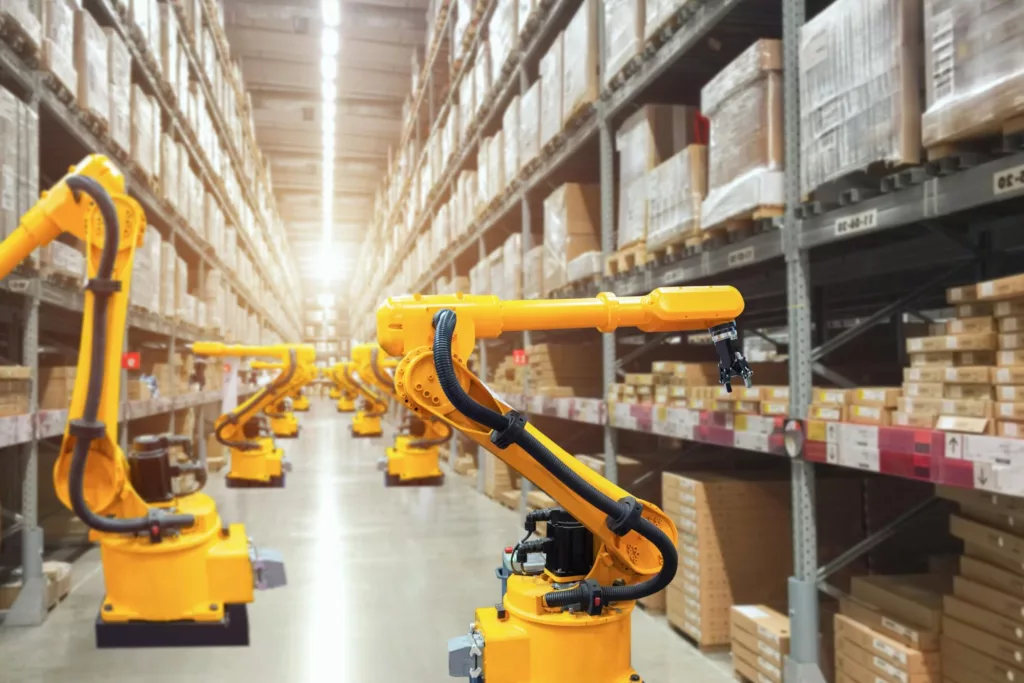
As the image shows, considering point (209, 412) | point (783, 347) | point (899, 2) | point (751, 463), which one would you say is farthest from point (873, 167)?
point (209, 412)

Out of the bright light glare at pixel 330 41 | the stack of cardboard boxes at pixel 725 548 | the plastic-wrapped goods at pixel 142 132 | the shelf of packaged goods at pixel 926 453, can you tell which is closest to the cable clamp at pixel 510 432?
the shelf of packaged goods at pixel 926 453

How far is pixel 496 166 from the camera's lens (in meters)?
8.52

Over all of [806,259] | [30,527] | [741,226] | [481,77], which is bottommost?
[30,527]

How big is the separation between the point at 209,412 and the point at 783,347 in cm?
1093

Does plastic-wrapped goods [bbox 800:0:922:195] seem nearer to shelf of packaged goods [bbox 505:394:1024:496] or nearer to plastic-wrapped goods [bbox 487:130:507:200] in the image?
shelf of packaged goods [bbox 505:394:1024:496]

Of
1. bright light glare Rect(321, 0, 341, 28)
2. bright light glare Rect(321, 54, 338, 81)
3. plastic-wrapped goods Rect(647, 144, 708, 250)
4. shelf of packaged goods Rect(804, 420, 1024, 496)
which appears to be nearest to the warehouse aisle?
shelf of packaged goods Rect(804, 420, 1024, 496)

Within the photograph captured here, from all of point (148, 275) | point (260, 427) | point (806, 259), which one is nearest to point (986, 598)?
point (806, 259)

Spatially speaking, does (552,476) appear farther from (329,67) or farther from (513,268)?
(329,67)

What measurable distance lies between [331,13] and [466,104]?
5406mm

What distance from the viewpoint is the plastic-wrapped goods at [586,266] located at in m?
5.64

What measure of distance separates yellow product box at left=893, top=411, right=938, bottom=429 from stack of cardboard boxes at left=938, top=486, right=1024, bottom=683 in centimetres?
46

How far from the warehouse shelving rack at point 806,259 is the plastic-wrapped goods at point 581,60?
0.38 feet

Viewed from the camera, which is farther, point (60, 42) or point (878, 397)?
point (60, 42)

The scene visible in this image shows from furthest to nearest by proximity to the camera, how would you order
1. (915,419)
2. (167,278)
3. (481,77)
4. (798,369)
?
(481,77)
(167,278)
(798,369)
(915,419)
